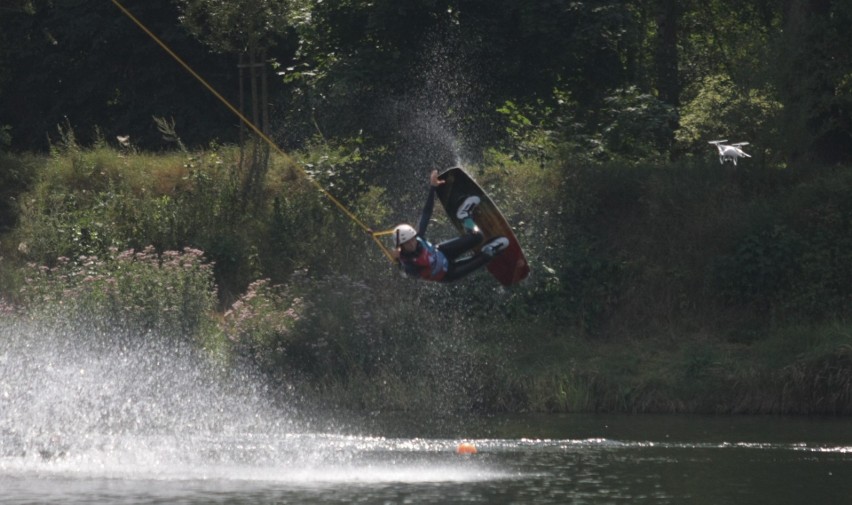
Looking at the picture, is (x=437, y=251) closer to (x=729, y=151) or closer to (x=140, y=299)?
(x=140, y=299)

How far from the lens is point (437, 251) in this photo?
15656 millimetres

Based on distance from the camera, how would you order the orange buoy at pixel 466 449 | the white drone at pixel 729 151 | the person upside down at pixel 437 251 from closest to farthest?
the person upside down at pixel 437 251, the orange buoy at pixel 466 449, the white drone at pixel 729 151

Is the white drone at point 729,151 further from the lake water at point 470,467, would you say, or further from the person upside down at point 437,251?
the person upside down at point 437,251

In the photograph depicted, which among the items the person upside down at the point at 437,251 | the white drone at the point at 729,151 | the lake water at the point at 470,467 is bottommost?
the lake water at the point at 470,467

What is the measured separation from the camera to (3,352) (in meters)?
18.9

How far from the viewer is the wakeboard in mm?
17281

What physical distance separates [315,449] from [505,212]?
774 centimetres

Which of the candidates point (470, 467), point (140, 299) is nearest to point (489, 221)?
point (470, 467)

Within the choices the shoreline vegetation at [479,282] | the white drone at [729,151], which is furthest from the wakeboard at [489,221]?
the white drone at [729,151]

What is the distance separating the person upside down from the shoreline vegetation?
12.5ft

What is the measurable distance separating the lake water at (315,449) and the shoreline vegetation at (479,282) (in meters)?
0.67

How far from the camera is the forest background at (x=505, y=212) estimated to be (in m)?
19.6

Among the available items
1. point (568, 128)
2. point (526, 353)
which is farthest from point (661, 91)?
point (526, 353)

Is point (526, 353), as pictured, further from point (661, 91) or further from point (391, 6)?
point (661, 91)
